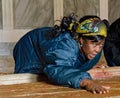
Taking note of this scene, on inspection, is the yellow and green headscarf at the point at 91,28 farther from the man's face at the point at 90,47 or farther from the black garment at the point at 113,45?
the black garment at the point at 113,45

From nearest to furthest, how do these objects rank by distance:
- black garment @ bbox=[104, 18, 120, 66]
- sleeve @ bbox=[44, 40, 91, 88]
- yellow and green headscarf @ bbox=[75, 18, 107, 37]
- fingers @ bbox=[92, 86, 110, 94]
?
fingers @ bbox=[92, 86, 110, 94] < sleeve @ bbox=[44, 40, 91, 88] < yellow and green headscarf @ bbox=[75, 18, 107, 37] < black garment @ bbox=[104, 18, 120, 66]

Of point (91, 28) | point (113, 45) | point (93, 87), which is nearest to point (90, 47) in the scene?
point (91, 28)

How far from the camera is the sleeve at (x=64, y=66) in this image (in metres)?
1.41

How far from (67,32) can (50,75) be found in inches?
8.6

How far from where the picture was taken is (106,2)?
418 centimetres

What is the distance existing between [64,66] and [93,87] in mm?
196

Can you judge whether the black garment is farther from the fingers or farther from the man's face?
the fingers

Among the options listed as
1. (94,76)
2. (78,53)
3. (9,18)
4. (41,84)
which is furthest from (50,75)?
(9,18)

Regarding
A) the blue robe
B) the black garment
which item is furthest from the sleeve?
the black garment

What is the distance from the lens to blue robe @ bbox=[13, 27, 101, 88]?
1.43 m

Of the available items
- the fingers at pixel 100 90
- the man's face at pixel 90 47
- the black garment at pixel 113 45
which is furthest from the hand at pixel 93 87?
the black garment at pixel 113 45

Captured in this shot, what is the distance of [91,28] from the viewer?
1.51m

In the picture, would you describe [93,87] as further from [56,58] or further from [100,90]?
[56,58]

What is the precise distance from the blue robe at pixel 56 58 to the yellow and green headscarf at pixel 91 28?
0.19 ft
